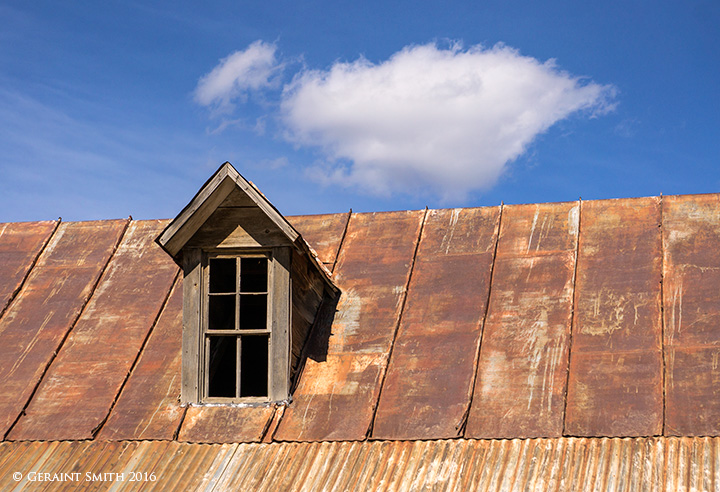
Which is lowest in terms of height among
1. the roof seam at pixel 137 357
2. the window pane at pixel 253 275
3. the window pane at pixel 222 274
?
the roof seam at pixel 137 357

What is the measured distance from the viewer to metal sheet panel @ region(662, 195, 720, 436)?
23.2 ft

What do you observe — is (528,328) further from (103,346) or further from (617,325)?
(103,346)

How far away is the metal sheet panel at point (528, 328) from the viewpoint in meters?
7.48

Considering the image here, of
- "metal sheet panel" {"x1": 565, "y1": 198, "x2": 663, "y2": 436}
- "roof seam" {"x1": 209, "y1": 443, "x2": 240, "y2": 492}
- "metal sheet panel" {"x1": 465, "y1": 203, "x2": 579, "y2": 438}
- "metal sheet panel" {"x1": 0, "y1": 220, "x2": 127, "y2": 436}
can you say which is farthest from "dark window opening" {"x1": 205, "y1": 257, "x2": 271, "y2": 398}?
"metal sheet panel" {"x1": 565, "y1": 198, "x2": 663, "y2": 436}

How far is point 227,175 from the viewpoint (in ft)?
28.4

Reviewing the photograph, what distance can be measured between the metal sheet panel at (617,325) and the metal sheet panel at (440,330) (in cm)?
106

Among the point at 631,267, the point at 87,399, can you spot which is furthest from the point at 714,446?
the point at 87,399

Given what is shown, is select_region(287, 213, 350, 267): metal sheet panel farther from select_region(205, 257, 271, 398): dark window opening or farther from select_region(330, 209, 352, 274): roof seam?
select_region(205, 257, 271, 398): dark window opening

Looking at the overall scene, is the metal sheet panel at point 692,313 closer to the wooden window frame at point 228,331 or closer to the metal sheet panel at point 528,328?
the metal sheet panel at point 528,328

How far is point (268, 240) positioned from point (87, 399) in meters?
2.58

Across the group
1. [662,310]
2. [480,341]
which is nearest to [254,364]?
[480,341]

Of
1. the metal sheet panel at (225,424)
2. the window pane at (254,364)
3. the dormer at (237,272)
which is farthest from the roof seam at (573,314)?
the window pane at (254,364)

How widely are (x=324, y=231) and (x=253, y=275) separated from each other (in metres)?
1.16

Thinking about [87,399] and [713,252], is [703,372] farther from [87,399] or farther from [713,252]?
[87,399]
